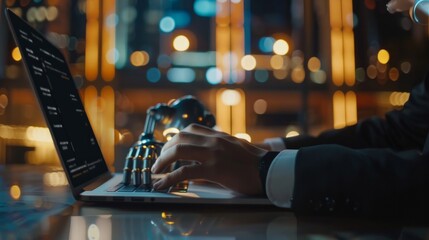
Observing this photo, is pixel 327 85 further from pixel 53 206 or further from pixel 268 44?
pixel 53 206

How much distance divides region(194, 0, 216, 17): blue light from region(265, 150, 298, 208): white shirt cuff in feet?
8.63

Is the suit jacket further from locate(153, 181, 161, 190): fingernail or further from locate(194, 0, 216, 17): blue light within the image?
locate(194, 0, 216, 17): blue light

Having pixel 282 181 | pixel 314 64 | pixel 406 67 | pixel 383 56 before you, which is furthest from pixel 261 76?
pixel 282 181

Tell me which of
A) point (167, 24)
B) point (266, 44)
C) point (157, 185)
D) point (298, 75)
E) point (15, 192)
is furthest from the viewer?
point (266, 44)

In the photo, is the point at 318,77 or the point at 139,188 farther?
the point at 318,77

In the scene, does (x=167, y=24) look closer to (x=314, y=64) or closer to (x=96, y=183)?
(x=314, y=64)

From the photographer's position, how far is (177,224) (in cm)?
42

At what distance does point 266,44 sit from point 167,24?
0.79m

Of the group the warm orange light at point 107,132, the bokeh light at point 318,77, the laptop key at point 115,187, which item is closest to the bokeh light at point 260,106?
the bokeh light at point 318,77

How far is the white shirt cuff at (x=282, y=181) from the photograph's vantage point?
18.1 inches

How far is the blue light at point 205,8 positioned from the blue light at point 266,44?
1.43 ft

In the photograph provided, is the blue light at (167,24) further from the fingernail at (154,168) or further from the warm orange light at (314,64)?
the fingernail at (154,168)

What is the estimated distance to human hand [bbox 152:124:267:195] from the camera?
491 millimetres

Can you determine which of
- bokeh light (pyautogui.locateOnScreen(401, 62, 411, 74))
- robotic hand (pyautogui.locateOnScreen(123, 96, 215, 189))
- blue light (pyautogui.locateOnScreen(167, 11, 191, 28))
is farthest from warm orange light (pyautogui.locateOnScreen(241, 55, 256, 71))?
robotic hand (pyautogui.locateOnScreen(123, 96, 215, 189))
